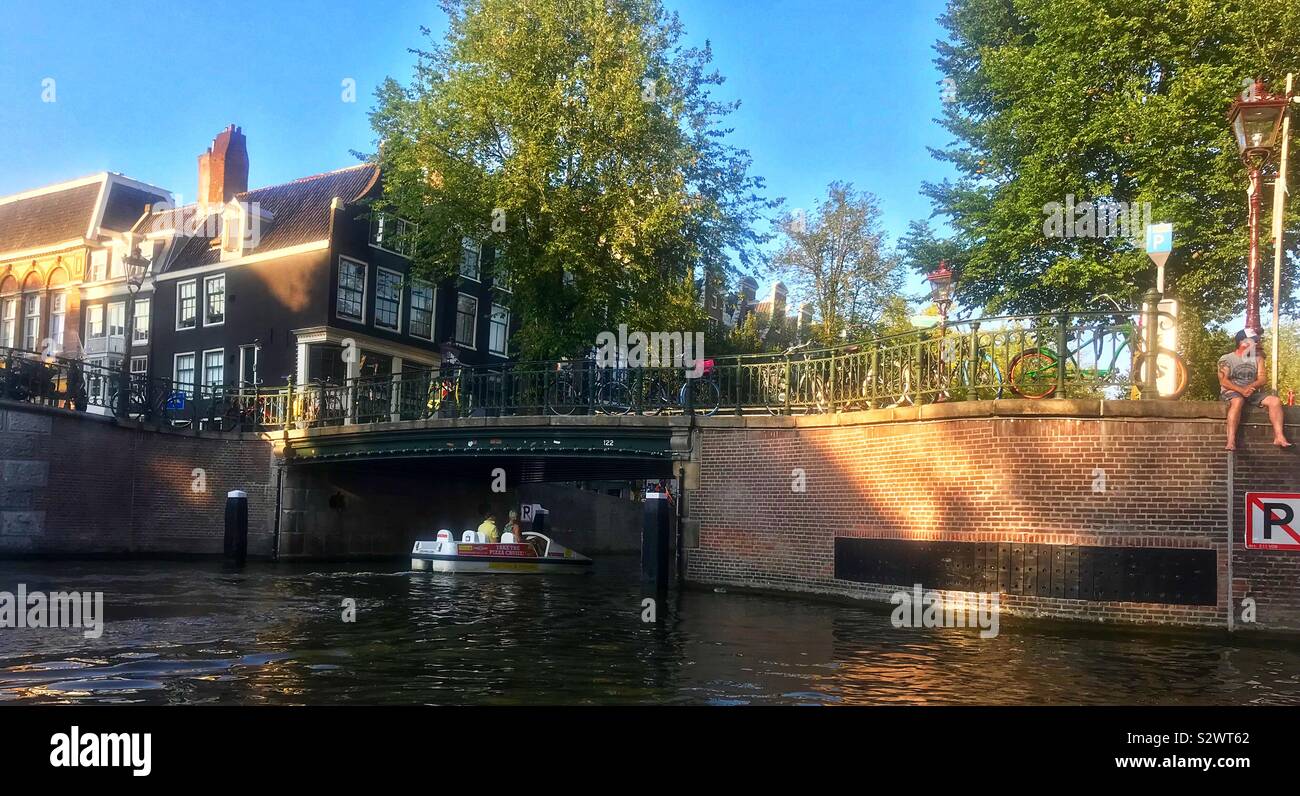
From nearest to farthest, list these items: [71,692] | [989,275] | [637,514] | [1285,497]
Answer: [71,692], [1285,497], [989,275], [637,514]

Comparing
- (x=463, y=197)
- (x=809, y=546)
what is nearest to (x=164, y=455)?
(x=463, y=197)

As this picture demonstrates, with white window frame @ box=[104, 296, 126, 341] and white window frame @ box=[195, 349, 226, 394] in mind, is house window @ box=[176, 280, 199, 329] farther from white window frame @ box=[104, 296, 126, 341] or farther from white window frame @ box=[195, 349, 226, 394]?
white window frame @ box=[104, 296, 126, 341]

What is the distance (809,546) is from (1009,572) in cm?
388

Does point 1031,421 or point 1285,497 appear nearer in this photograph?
point 1285,497

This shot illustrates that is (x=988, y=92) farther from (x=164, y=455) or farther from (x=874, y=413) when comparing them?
(x=164, y=455)

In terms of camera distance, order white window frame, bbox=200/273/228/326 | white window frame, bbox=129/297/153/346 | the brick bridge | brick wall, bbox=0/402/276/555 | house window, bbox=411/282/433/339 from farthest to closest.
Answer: white window frame, bbox=129/297/153/346 < house window, bbox=411/282/433/339 < white window frame, bbox=200/273/228/326 < brick wall, bbox=0/402/276/555 < the brick bridge

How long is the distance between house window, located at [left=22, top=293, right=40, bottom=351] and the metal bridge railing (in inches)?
603

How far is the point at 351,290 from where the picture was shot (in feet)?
116

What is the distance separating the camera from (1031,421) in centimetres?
1483

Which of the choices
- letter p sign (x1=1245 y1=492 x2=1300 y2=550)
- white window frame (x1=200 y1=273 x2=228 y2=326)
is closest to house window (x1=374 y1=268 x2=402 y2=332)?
white window frame (x1=200 y1=273 x2=228 y2=326)

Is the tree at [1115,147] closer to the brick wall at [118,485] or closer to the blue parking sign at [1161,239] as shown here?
the blue parking sign at [1161,239]

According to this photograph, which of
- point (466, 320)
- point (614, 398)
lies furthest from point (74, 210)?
point (614, 398)

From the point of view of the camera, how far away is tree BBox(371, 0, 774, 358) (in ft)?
85.7
